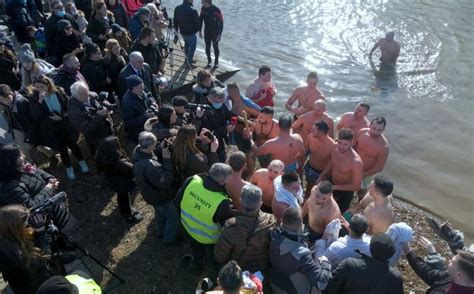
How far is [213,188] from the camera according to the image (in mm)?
4766

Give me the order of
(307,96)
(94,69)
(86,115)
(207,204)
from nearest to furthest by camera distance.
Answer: (207,204), (86,115), (94,69), (307,96)

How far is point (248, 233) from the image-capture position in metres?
4.43

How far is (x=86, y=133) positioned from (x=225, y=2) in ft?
44.6

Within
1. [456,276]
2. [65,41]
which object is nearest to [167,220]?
[456,276]

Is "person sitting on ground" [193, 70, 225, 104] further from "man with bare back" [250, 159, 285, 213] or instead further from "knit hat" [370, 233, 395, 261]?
"knit hat" [370, 233, 395, 261]

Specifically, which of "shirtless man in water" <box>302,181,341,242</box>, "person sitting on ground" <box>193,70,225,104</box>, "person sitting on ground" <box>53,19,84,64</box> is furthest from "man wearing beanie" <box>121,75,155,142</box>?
"shirtless man in water" <box>302,181,341,242</box>

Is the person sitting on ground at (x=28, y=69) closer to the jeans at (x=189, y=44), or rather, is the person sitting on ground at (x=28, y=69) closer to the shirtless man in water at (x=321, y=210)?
the jeans at (x=189, y=44)

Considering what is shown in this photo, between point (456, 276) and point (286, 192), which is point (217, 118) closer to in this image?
point (286, 192)

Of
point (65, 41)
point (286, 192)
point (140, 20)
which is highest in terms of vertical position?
point (140, 20)

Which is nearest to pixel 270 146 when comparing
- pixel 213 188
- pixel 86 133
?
pixel 213 188

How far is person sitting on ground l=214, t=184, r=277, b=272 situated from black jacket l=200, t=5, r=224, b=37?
7.64 meters

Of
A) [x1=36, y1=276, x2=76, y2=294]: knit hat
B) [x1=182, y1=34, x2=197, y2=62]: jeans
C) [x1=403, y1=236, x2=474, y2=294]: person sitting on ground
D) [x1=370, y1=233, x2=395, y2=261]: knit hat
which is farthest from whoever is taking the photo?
[x1=182, y1=34, x2=197, y2=62]: jeans

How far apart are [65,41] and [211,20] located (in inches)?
151

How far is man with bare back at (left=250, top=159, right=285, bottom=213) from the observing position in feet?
18.3
